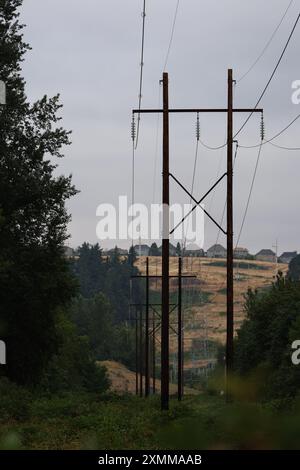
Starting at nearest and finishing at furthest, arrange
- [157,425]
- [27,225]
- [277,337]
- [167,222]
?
1. [157,425]
2. [167,222]
3. [27,225]
4. [277,337]

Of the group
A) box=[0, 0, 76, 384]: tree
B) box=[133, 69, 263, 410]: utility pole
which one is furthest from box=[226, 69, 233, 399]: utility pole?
box=[0, 0, 76, 384]: tree

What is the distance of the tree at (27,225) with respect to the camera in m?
41.6

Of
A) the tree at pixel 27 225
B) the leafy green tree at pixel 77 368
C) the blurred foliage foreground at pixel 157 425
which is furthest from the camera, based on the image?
the leafy green tree at pixel 77 368

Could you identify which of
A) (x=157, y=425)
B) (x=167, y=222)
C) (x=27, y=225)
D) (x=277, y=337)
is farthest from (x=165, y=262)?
(x=277, y=337)

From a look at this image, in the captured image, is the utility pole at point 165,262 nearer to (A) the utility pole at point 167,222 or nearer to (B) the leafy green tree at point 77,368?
(A) the utility pole at point 167,222

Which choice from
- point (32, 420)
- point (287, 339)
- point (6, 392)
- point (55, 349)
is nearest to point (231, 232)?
point (32, 420)

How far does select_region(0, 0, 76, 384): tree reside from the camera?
136 ft

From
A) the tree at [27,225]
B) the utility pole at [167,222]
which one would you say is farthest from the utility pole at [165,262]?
the tree at [27,225]

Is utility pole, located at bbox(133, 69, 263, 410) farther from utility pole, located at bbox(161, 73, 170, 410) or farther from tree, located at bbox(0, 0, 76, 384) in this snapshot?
tree, located at bbox(0, 0, 76, 384)

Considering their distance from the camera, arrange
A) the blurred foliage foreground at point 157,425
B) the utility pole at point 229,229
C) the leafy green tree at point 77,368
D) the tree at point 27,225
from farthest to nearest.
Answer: the leafy green tree at point 77,368 < the tree at point 27,225 < the utility pole at point 229,229 < the blurred foliage foreground at point 157,425

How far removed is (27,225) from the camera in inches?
1697

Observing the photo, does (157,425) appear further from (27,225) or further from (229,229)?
(27,225)

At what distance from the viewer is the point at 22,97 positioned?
44.8 metres
